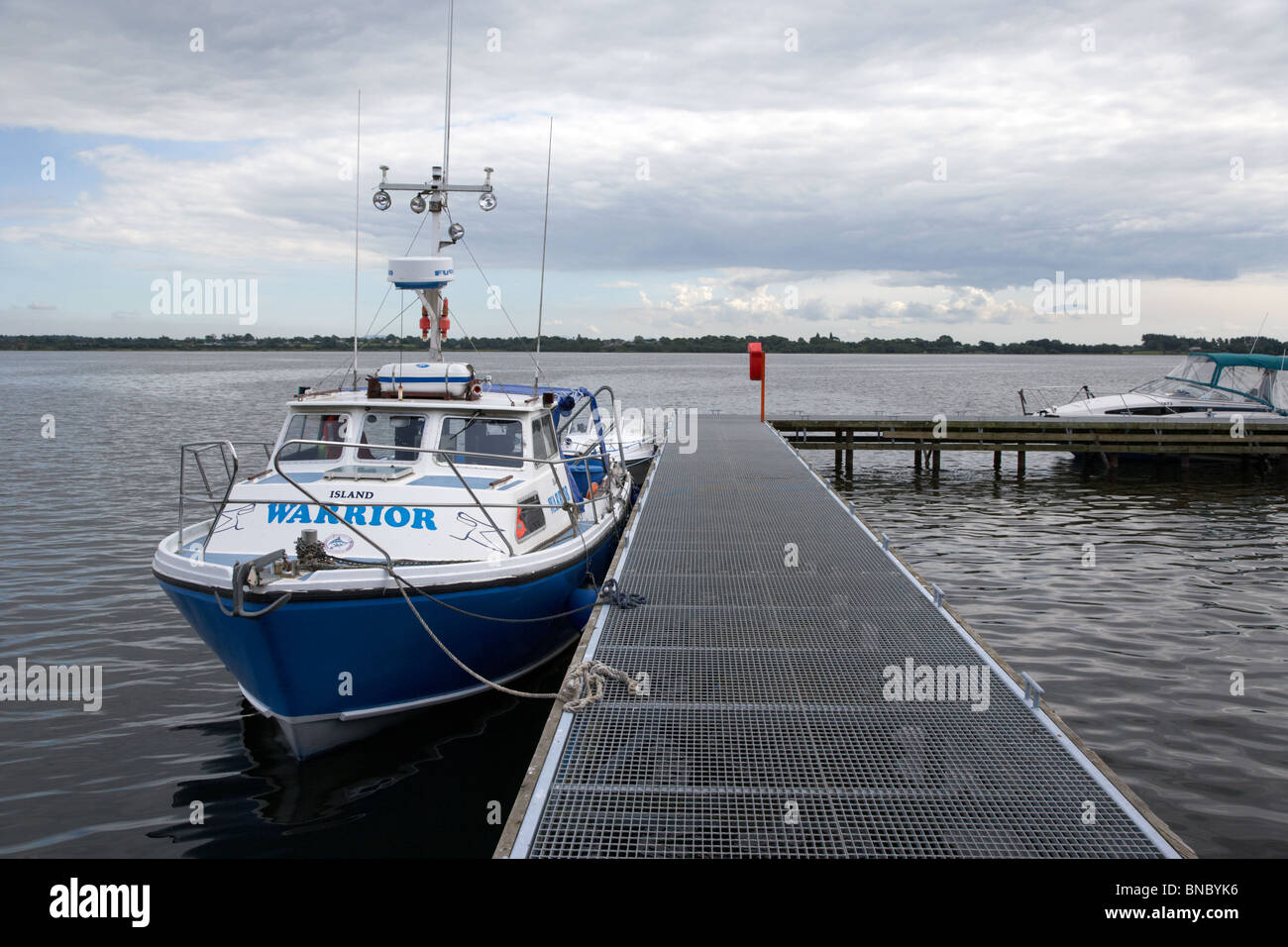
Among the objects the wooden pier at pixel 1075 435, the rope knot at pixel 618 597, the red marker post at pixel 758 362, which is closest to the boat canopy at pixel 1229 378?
the wooden pier at pixel 1075 435

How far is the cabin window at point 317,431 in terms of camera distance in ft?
30.2

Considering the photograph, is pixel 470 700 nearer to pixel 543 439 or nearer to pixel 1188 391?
pixel 543 439

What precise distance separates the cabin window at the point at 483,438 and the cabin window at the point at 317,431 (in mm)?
1170

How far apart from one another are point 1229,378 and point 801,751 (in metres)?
26.7

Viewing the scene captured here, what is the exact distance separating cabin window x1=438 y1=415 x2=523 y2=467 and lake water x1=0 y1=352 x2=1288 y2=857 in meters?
2.52

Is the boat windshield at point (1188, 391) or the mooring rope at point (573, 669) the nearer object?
the mooring rope at point (573, 669)

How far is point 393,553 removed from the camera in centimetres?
739

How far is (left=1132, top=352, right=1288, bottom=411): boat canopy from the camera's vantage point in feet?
80.8

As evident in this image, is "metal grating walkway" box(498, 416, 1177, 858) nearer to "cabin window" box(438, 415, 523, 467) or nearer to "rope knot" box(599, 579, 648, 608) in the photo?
"rope knot" box(599, 579, 648, 608)

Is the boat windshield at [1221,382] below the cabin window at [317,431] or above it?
above

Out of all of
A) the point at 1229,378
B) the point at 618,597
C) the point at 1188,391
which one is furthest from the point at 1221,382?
the point at 618,597

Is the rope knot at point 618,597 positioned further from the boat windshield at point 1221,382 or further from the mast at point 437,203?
the boat windshield at point 1221,382
